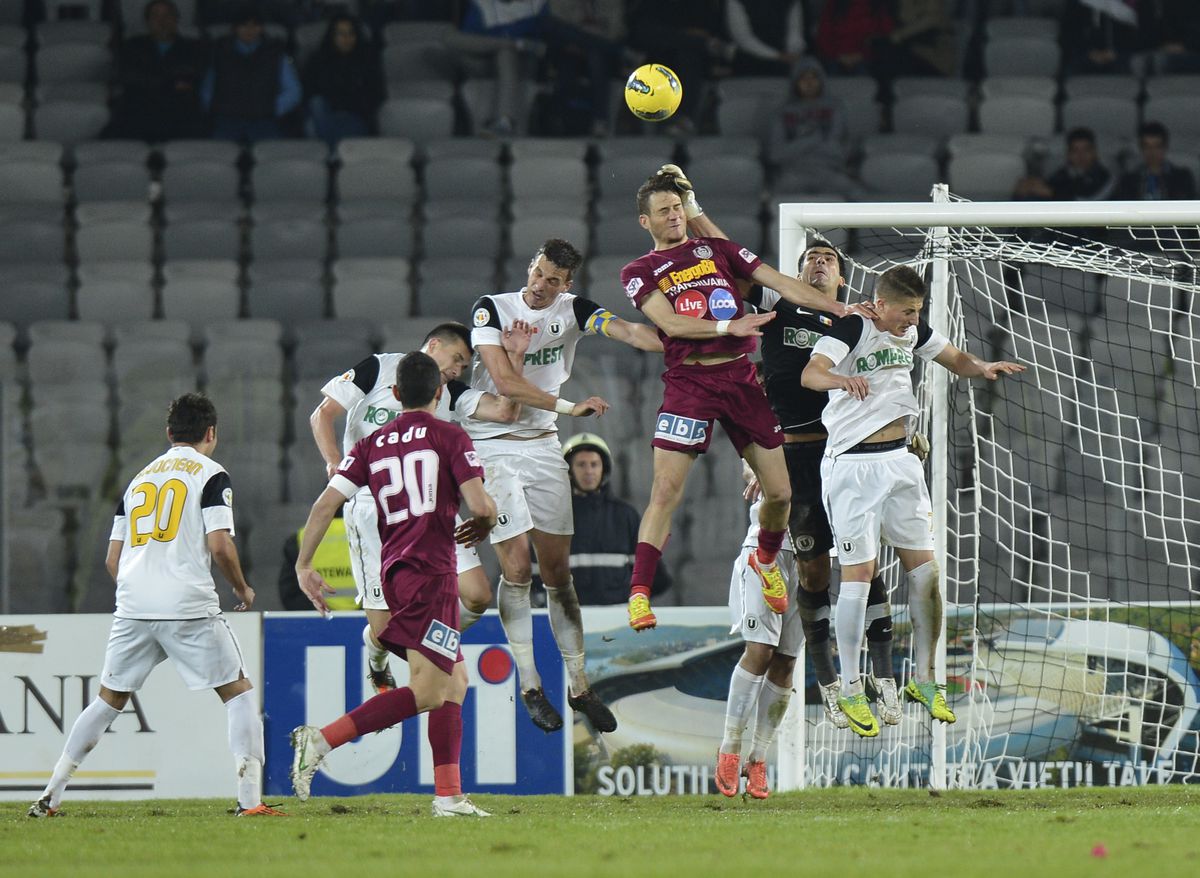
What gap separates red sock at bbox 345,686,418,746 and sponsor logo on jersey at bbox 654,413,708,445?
6.24 feet

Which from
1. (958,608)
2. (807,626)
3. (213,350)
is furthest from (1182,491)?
(213,350)

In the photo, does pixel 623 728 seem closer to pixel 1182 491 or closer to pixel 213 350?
pixel 1182 491

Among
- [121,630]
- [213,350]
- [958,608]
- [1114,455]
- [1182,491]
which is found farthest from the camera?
[213,350]

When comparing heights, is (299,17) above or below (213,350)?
above

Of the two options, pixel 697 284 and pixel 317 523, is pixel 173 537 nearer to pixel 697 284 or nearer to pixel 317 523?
pixel 317 523

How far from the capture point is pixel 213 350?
45.5ft

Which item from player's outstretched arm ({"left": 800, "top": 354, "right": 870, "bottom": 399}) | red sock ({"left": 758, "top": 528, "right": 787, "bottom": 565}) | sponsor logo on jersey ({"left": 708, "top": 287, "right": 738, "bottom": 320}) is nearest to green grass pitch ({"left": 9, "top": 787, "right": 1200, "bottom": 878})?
red sock ({"left": 758, "top": 528, "right": 787, "bottom": 565})

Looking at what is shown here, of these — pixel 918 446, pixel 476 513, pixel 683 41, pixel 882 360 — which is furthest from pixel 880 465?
pixel 683 41

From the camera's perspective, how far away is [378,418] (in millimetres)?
9406

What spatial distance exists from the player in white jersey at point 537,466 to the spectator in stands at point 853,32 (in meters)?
8.51

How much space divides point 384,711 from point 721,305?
261 cm

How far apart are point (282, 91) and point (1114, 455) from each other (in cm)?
883

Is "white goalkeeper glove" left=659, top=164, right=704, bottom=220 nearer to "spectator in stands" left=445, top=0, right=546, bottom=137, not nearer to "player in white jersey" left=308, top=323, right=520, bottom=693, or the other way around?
"player in white jersey" left=308, top=323, right=520, bottom=693

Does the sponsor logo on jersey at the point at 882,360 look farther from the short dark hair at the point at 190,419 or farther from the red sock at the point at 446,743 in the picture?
the short dark hair at the point at 190,419
